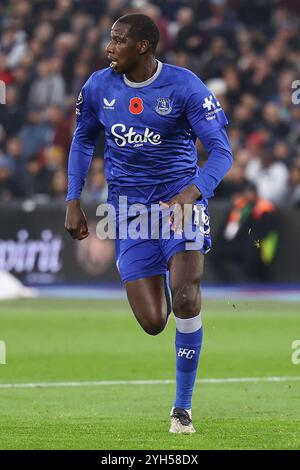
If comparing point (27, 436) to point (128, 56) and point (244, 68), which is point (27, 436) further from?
point (244, 68)

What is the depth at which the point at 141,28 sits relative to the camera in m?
8.30

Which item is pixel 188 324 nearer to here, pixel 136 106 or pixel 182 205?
pixel 182 205

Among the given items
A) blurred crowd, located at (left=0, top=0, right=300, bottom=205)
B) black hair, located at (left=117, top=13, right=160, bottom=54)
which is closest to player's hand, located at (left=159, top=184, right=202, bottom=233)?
black hair, located at (left=117, top=13, right=160, bottom=54)

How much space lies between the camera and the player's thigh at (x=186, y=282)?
7.96m

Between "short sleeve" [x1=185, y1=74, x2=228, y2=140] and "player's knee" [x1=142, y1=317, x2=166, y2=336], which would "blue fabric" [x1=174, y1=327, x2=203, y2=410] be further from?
"short sleeve" [x1=185, y1=74, x2=228, y2=140]

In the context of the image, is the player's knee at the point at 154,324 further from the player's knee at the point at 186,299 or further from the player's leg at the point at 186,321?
the player's knee at the point at 186,299

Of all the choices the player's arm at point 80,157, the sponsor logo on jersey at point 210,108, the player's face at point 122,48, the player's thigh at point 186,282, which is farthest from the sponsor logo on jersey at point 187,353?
the player's face at point 122,48

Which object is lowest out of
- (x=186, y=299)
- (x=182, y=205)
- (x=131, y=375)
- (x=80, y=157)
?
(x=131, y=375)

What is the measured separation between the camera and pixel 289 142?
21078mm

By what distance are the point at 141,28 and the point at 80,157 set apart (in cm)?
104

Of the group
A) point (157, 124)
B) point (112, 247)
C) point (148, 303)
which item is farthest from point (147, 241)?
point (112, 247)

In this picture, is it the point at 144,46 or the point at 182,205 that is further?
the point at 144,46

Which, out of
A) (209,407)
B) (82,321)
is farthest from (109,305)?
(209,407)
